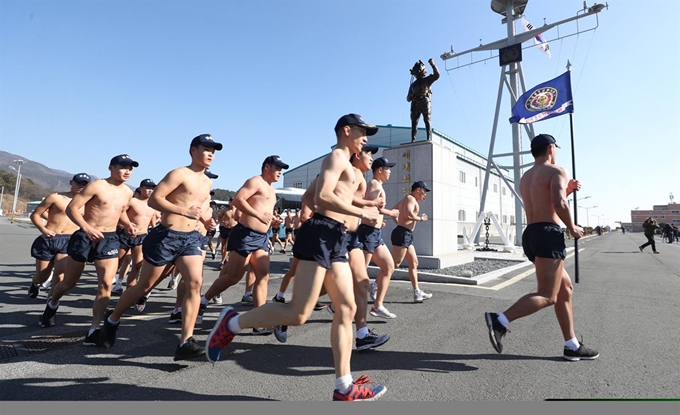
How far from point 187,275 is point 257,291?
1.08m

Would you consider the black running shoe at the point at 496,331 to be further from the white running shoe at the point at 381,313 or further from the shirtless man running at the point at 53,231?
the shirtless man running at the point at 53,231

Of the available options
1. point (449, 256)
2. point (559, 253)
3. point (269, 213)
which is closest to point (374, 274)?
point (449, 256)

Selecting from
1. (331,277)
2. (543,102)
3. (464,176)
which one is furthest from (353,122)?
(464,176)

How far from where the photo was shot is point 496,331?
124 inches

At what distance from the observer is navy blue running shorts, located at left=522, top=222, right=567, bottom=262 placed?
318 centimetres

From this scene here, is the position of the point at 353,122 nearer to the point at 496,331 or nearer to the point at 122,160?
the point at 496,331

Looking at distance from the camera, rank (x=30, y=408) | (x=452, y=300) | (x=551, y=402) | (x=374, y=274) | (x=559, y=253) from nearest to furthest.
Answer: (x=30, y=408)
(x=551, y=402)
(x=559, y=253)
(x=452, y=300)
(x=374, y=274)

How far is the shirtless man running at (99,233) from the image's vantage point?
12.0 ft

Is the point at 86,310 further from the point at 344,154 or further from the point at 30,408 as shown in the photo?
the point at 344,154

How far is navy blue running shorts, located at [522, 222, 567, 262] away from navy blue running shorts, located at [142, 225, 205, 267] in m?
3.11

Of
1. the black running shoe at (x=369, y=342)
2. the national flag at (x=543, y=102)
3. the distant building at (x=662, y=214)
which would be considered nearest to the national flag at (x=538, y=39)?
the national flag at (x=543, y=102)

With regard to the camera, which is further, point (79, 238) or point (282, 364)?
point (79, 238)

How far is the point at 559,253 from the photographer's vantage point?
3.18 meters

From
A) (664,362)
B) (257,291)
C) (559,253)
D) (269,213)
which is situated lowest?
(664,362)
